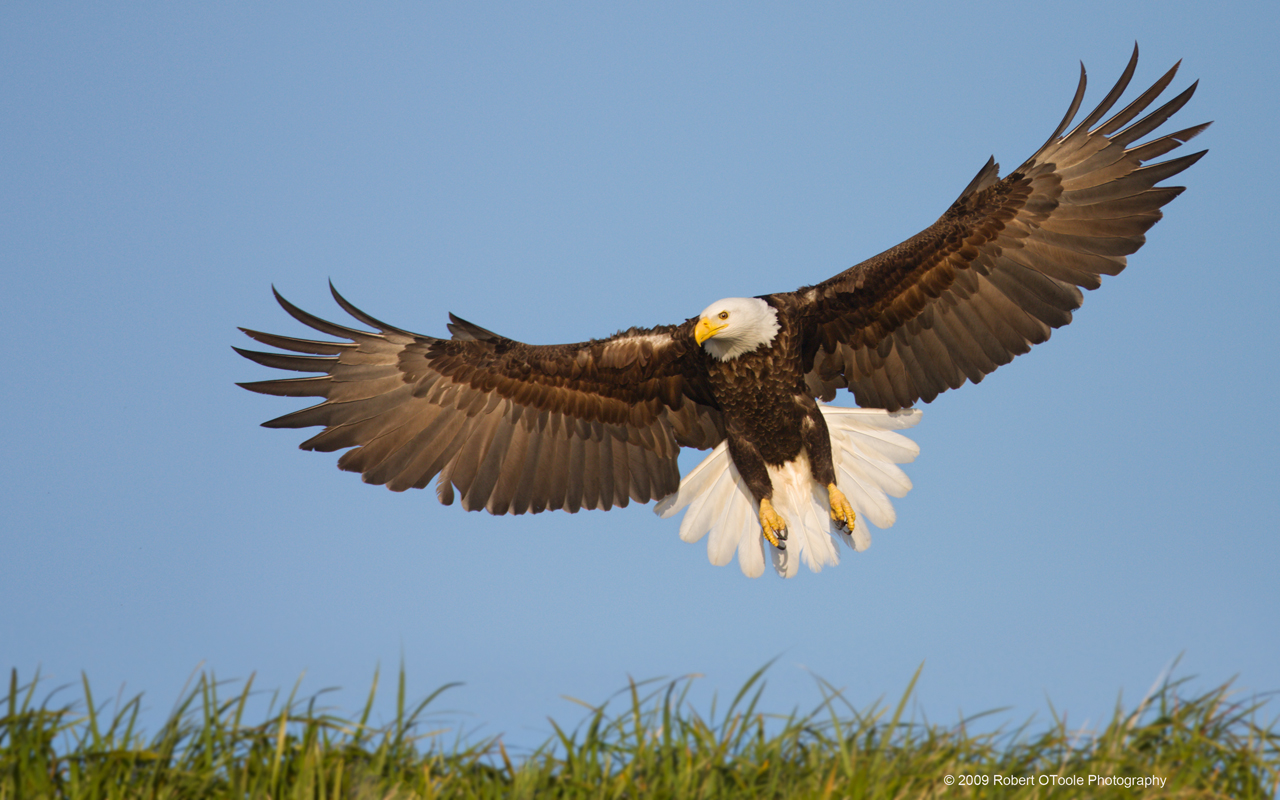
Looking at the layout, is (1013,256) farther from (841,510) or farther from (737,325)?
(841,510)

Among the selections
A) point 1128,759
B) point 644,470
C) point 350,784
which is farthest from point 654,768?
point 644,470

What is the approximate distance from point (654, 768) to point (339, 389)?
12.4 ft

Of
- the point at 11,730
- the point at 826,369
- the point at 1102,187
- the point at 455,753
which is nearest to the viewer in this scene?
the point at 11,730

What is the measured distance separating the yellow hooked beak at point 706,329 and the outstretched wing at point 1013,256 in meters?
0.48

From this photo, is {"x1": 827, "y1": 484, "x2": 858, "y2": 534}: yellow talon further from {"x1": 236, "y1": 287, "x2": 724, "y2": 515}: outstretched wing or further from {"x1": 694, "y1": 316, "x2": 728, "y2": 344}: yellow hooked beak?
{"x1": 694, "y1": 316, "x2": 728, "y2": 344}: yellow hooked beak

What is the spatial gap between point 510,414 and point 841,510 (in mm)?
2335

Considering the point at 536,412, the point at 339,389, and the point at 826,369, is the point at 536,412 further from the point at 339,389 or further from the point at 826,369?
the point at 826,369

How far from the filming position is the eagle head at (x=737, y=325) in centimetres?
624

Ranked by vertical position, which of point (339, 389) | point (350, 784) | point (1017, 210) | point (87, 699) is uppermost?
point (1017, 210)

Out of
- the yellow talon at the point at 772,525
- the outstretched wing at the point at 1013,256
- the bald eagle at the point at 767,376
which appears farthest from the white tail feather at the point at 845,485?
the outstretched wing at the point at 1013,256

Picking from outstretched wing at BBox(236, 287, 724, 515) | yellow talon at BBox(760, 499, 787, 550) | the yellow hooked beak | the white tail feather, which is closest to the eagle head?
the yellow hooked beak

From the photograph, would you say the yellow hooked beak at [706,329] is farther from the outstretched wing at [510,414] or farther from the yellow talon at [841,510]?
the yellow talon at [841,510]

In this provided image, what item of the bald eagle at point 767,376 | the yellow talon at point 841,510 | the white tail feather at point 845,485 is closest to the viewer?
the bald eagle at point 767,376

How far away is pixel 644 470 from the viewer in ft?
23.8
